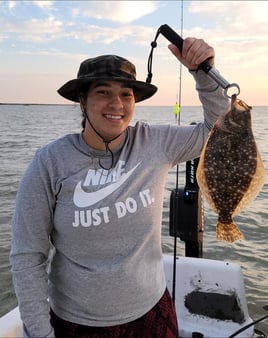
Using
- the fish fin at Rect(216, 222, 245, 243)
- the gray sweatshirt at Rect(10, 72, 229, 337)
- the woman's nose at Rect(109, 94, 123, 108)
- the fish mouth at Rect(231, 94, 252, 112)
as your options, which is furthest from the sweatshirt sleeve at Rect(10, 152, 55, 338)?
the fish mouth at Rect(231, 94, 252, 112)

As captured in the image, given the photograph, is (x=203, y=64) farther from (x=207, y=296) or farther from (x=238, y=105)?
(x=207, y=296)

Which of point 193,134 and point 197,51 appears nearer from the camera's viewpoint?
Result: point 197,51

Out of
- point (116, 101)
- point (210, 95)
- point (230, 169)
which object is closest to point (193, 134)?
point (210, 95)

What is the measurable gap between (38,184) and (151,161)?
2.08ft

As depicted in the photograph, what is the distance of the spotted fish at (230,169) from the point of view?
1.89 m

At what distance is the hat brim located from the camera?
6.66 feet

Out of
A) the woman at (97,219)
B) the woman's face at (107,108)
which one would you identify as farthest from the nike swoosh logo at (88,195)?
the woman's face at (107,108)

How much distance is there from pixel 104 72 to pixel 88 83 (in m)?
0.11

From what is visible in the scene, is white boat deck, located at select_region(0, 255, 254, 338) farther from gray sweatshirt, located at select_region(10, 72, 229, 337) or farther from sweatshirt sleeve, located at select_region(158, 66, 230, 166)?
sweatshirt sleeve, located at select_region(158, 66, 230, 166)

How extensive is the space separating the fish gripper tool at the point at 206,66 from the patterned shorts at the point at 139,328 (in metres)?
1.24

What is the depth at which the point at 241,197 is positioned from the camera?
195cm

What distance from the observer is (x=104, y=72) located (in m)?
2.01

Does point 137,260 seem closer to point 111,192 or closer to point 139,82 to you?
point 111,192

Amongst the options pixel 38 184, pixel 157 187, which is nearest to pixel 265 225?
pixel 157 187
